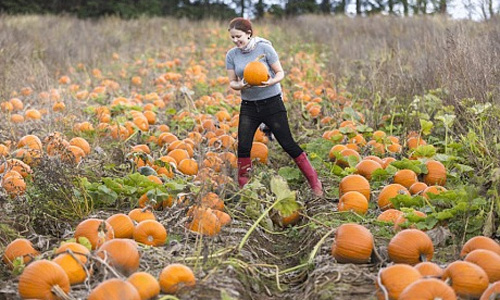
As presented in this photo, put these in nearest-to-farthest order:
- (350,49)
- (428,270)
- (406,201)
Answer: (428,270)
(406,201)
(350,49)

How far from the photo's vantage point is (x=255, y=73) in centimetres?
512

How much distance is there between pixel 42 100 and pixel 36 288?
5.97 meters

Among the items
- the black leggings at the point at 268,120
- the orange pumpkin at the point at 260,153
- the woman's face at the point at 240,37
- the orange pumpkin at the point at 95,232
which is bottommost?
the orange pumpkin at the point at 260,153

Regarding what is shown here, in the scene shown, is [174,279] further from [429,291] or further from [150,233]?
[429,291]

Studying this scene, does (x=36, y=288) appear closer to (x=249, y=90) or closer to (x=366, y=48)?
(x=249, y=90)

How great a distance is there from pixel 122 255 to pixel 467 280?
1.58m

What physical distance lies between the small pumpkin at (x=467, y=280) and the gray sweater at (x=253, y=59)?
267 cm

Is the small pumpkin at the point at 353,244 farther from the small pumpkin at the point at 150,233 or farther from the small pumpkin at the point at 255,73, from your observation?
the small pumpkin at the point at 255,73

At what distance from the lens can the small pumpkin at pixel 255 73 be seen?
16.8ft

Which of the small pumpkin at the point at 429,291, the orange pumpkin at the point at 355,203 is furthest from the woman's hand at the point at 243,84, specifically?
the small pumpkin at the point at 429,291

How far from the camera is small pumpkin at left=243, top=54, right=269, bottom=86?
5.11m

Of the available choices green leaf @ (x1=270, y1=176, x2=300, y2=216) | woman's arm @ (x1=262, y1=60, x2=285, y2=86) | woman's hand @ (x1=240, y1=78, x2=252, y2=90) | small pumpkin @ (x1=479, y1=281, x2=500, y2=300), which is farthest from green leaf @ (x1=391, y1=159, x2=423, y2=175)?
small pumpkin @ (x1=479, y1=281, x2=500, y2=300)

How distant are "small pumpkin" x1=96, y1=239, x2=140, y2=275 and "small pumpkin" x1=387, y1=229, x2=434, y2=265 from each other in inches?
50.9

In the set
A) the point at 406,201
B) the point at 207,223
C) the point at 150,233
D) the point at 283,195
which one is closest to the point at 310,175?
the point at 406,201
